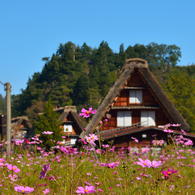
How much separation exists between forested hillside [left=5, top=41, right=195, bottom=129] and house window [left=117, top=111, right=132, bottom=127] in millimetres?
47103

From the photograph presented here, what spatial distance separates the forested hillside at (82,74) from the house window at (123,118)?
47.1 meters

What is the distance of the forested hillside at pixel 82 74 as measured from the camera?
72750 millimetres

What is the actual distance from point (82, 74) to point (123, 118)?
224 feet

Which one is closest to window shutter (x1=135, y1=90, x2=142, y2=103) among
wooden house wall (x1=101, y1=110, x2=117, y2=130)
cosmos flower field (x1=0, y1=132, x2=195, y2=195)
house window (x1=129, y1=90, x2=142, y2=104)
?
house window (x1=129, y1=90, x2=142, y2=104)

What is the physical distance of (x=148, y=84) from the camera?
1670 cm

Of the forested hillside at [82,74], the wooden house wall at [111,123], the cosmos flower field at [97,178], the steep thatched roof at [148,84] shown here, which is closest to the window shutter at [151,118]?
the steep thatched roof at [148,84]

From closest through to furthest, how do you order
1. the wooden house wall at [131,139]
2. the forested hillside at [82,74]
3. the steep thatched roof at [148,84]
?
the wooden house wall at [131,139], the steep thatched roof at [148,84], the forested hillside at [82,74]

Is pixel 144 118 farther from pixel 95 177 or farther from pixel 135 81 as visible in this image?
pixel 95 177

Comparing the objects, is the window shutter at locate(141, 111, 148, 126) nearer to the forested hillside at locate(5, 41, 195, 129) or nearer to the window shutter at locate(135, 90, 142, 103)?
the window shutter at locate(135, 90, 142, 103)

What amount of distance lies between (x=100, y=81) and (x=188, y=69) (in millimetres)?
25516

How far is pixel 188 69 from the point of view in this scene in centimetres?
8394

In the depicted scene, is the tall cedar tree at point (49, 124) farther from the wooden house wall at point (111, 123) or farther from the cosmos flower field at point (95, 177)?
the cosmos flower field at point (95, 177)

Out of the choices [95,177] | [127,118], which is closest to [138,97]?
[127,118]

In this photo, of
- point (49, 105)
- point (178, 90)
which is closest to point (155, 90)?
point (49, 105)
